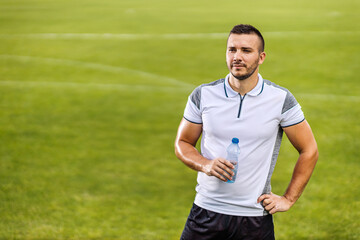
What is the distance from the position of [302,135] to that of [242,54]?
641 mm

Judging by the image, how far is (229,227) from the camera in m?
3.84

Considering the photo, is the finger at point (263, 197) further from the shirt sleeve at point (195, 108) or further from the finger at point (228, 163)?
the shirt sleeve at point (195, 108)

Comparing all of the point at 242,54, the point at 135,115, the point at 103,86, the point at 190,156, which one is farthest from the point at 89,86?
the point at 242,54

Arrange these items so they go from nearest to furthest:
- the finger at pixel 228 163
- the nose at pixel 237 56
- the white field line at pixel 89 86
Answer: the finger at pixel 228 163, the nose at pixel 237 56, the white field line at pixel 89 86

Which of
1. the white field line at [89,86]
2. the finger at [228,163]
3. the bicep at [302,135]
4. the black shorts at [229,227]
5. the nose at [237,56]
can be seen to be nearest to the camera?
the finger at [228,163]

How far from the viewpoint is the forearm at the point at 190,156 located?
3.77 meters

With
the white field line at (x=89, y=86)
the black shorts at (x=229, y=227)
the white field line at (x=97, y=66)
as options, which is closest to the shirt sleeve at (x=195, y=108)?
the black shorts at (x=229, y=227)

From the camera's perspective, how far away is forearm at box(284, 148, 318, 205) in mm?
3766

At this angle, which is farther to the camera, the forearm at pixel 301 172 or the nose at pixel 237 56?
the forearm at pixel 301 172

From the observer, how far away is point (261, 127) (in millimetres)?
3715

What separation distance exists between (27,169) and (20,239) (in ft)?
7.87

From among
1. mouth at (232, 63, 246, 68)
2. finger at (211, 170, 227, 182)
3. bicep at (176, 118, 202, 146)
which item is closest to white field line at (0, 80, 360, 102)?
bicep at (176, 118, 202, 146)

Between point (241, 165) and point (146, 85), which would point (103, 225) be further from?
point (146, 85)

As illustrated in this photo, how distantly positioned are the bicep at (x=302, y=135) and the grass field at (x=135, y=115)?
3.00 metres
